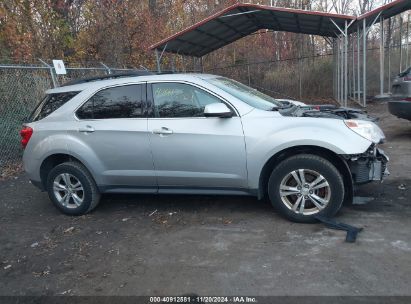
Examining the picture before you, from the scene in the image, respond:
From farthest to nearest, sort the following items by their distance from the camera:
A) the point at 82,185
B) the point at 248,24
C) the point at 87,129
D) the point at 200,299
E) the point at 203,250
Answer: the point at 248,24
the point at 82,185
the point at 87,129
the point at 203,250
the point at 200,299

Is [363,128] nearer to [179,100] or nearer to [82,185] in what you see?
[179,100]

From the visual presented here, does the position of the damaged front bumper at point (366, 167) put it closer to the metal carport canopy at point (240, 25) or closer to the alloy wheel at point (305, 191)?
the alloy wheel at point (305, 191)

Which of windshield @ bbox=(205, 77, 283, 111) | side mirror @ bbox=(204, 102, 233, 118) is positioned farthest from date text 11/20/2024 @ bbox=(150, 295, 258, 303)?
windshield @ bbox=(205, 77, 283, 111)

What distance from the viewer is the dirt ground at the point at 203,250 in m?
3.44

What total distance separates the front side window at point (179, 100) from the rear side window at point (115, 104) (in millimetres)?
235

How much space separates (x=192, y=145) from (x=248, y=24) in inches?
446

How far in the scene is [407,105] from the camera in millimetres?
8125

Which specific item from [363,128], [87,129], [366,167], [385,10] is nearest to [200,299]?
[366,167]

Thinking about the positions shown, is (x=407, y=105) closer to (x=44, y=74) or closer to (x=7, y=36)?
(x=44, y=74)

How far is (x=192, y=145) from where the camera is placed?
15.7 ft

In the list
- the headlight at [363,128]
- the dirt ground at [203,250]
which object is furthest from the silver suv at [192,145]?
the dirt ground at [203,250]

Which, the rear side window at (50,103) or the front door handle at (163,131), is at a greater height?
the rear side window at (50,103)

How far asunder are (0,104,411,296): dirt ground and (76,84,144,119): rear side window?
51.4 inches

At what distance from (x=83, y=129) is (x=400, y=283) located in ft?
12.7
